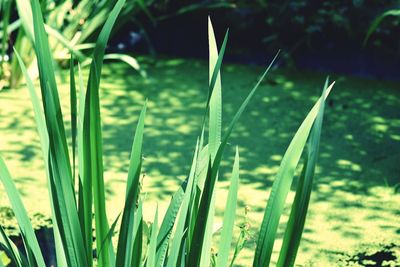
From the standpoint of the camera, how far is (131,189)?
4.42 feet

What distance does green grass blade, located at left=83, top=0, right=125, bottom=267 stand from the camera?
51.9 inches

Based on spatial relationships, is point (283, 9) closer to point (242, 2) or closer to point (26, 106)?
point (242, 2)

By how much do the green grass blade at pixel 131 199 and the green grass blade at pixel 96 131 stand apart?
50 mm

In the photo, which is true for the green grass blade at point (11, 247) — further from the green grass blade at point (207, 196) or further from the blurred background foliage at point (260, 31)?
the blurred background foliage at point (260, 31)

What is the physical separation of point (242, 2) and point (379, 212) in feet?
6.56

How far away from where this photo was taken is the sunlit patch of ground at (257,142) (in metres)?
2.52

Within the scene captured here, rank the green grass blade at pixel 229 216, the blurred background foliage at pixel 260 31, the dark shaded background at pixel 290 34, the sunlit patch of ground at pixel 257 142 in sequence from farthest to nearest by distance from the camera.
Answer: the dark shaded background at pixel 290 34, the blurred background foliage at pixel 260 31, the sunlit patch of ground at pixel 257 142, the green grass blade at pixel 229 216

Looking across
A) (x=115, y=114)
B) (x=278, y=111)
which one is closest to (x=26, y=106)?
(x=115, y=114)

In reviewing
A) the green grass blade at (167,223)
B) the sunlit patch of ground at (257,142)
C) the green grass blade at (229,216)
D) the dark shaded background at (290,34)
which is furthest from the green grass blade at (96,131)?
the dark shaded background at (290,34)

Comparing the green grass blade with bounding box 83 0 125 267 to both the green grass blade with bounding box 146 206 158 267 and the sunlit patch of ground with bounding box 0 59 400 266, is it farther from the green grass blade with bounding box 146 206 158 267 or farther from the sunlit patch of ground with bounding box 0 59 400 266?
the sunlit patch of ground with bounding box 0 59 400 266

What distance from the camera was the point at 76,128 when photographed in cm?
145

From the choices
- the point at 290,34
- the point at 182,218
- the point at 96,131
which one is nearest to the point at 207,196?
the point at 182,218

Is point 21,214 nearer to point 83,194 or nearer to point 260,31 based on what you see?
point 83,194

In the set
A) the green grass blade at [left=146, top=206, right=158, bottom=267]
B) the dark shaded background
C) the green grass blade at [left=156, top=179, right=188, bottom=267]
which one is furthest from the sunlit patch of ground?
the green grass blade at [left=146, top=206, right=158, bottom=267]
